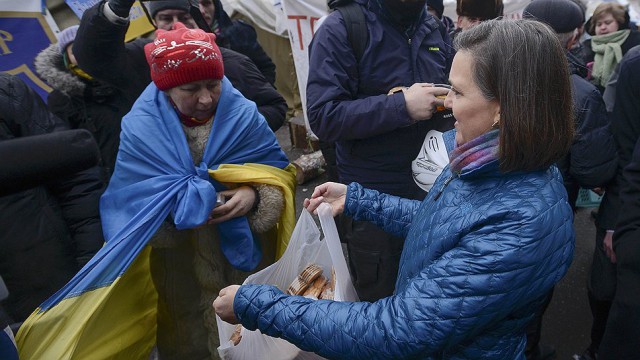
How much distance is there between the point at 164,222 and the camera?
2.13m

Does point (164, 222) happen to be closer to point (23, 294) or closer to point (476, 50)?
point (23, 294)

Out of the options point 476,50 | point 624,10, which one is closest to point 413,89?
point 476,50

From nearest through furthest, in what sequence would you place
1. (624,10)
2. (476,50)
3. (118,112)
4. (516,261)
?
(516,261)
(476,50)
(118,112)
(624,10)

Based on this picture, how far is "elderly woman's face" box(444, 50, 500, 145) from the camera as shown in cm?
127

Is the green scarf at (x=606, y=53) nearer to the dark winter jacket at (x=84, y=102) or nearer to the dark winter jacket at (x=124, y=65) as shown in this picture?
the dark winter jacket at (x=124, y=65)

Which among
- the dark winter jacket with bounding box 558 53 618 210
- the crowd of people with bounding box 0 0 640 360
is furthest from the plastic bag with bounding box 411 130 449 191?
the dark winter jacket with bounding box 558 53 618 210

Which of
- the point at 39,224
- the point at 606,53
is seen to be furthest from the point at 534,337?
the point at 606,53

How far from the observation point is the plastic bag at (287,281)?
1.76 metres

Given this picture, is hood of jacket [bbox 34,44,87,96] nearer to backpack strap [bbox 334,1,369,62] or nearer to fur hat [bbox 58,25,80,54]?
fur hat [bbox 58,25,80,54]

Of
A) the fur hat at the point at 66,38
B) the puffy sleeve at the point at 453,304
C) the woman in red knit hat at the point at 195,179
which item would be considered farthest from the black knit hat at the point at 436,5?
the puffy sleeve at the point at 453,304

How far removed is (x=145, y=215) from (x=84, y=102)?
134 centimetres

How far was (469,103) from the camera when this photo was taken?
50.8 inches

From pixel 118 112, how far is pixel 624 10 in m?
4.65

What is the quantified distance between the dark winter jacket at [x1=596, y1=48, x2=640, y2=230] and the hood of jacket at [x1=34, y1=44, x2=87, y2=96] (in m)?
2.89
